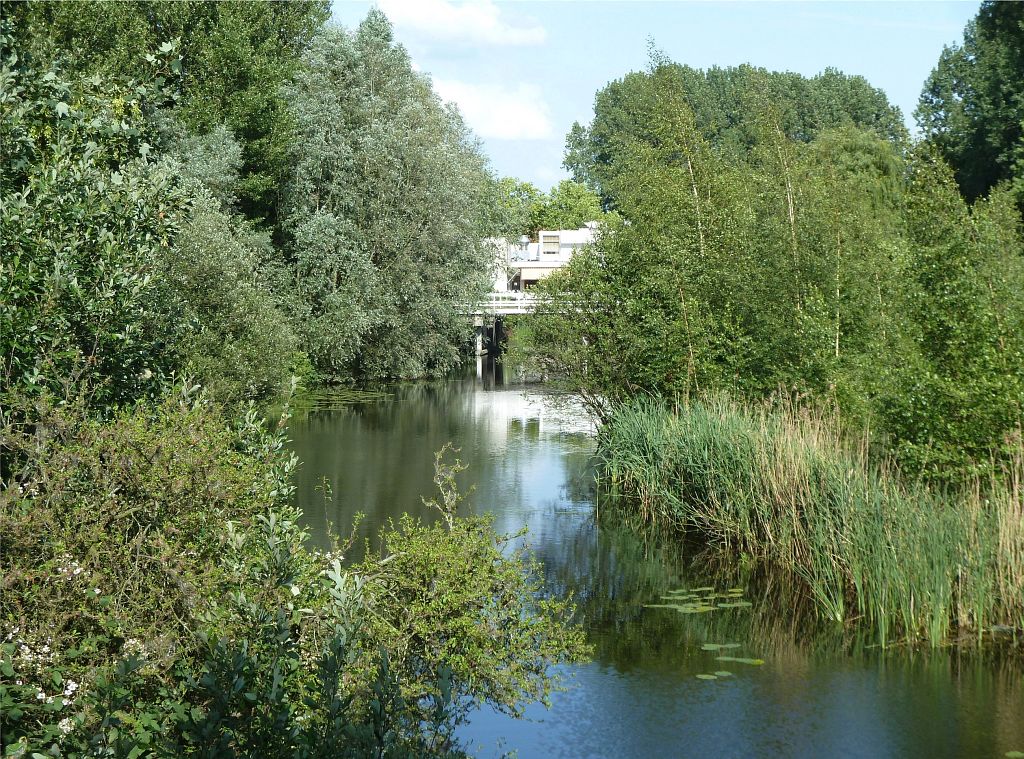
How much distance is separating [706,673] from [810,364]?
8.01m

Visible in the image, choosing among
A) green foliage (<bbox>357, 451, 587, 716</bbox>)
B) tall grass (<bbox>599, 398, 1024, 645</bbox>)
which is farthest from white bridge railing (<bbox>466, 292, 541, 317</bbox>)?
green foliage (<bbox>357, 451, 587, 716</bbox>)

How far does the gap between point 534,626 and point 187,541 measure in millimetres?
2241

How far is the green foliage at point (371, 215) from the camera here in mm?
33562

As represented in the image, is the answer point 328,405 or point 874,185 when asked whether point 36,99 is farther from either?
point 874,185

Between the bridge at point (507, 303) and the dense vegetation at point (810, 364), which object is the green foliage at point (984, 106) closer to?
the dense vegetation at point (810, 364)

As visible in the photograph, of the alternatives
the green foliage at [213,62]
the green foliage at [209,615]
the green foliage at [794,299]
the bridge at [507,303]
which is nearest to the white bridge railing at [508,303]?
the bridge at [507,303]

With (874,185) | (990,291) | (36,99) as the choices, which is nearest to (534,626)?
(36,99)

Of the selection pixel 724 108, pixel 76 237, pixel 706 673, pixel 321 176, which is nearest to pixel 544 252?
pixel 724 108

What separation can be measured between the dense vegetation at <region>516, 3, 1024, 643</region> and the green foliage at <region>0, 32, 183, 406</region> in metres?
7.69

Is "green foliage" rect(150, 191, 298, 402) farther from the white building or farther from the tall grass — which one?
the white building

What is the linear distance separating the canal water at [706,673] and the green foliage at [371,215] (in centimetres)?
1523

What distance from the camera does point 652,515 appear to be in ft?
57.2


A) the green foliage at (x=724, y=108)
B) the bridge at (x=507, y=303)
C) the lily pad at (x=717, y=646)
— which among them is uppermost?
the green foliage at (x=724, y=108)

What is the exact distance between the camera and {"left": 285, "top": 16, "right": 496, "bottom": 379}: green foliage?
3356 centimetres
